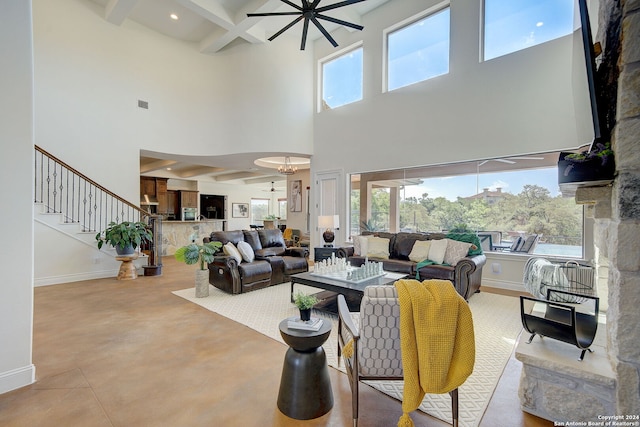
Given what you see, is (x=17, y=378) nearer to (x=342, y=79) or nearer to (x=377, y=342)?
(x=377, y=342)

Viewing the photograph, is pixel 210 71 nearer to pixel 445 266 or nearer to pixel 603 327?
pixel 445 266

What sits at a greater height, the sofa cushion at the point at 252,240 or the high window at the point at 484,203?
the high window at the point at 484,203

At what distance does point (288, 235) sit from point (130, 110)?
5.13 meters

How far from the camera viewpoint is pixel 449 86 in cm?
553

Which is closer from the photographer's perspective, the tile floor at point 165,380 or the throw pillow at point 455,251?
the tile floor at point 165,380

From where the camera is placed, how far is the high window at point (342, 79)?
278 inches

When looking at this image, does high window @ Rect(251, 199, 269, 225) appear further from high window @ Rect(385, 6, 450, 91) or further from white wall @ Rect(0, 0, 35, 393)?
white wall @ Rect(0, 0, 35, 393)

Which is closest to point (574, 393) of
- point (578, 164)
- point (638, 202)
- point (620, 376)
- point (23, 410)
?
point (620, 376)

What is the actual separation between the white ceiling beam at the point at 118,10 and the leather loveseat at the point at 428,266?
238 inches

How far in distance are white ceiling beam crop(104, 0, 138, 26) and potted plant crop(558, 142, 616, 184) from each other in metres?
7.00

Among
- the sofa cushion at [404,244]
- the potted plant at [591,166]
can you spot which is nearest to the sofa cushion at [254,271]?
the sofa cushion at [404,244]

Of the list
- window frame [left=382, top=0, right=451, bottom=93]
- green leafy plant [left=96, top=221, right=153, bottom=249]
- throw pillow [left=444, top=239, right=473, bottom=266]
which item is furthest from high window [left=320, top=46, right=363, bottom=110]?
green leafy plant [left=96, top=221, right=153, bottom=249]

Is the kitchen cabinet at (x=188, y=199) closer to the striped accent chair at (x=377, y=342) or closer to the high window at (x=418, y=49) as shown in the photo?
the high window at (x=418, y=49)

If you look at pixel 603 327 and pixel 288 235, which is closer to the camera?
pixel 603 327
